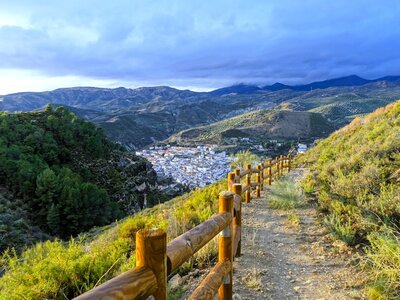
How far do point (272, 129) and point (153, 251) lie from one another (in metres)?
116

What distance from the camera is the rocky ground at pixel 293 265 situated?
4.48m

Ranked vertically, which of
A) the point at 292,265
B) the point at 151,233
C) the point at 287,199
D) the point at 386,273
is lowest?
the point at 292,265

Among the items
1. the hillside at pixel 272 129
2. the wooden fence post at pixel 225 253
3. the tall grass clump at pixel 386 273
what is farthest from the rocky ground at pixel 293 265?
the hillside at pixel 272 129

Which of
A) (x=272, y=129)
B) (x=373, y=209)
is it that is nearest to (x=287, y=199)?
(x=373, y=209)

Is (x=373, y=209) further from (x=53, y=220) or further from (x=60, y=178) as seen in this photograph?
(x=60, y=178)

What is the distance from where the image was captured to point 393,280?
13.0ft

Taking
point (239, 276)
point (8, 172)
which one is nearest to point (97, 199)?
point (8, 172)

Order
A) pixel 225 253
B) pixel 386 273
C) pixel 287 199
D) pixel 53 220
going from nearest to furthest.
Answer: pixel 225 253
pixel 386 273
pixel 287 199
pixel 53 220

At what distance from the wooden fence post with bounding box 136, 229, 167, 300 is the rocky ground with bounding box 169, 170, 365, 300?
2.81 metres

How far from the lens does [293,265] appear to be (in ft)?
17.8

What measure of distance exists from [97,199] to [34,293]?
29.5 meters

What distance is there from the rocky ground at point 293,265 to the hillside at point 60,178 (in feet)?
46.5

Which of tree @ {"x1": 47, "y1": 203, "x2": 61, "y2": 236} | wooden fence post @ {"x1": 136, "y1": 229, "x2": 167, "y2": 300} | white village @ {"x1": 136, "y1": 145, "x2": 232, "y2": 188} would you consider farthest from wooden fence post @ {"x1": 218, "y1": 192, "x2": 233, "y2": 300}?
white village @ {"x1": 136, "y1": 145, "x2": 232, "y2": 188}

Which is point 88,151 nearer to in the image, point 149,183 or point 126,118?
point 149,183
